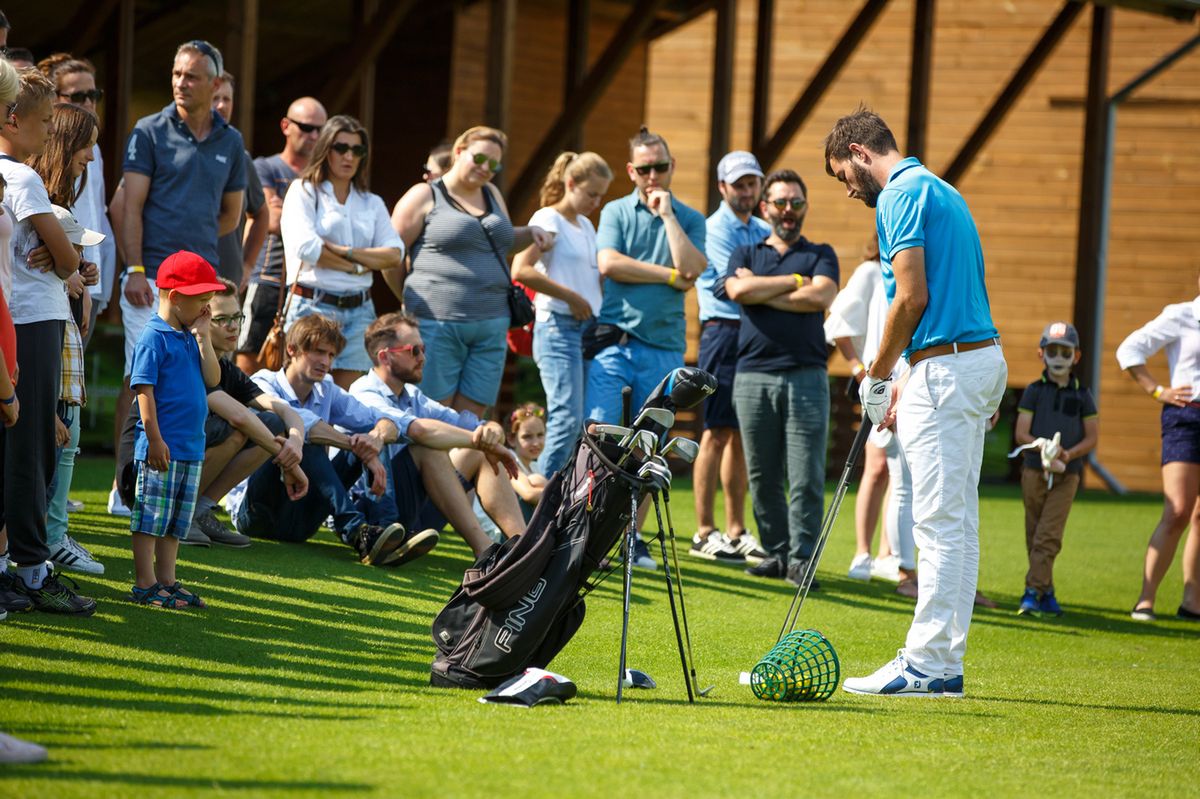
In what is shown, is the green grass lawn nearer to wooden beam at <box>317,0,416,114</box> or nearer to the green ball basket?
the green ball basket

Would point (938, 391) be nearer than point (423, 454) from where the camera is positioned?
Yes

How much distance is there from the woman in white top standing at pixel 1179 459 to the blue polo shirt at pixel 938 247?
10.2ft

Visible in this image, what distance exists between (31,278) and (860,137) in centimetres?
274

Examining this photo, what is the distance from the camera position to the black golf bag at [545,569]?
420 centimetres

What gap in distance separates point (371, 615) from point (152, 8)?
10.6 m

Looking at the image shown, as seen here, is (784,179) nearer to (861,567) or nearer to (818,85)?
(861,567)

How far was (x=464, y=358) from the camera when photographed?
7172 millimetres

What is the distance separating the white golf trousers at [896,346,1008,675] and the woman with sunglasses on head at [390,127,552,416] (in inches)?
113

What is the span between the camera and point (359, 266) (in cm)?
709

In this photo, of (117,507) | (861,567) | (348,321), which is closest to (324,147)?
→ (348,321)

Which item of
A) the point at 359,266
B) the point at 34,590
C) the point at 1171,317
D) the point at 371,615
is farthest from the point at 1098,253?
the point at 34,590

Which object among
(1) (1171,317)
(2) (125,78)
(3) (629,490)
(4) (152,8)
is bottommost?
(3) (629,490)

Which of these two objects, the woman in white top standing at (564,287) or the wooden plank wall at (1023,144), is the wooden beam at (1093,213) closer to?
the wooden plank wall at (1023,144)

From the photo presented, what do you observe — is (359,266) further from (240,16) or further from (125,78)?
(125,78)
